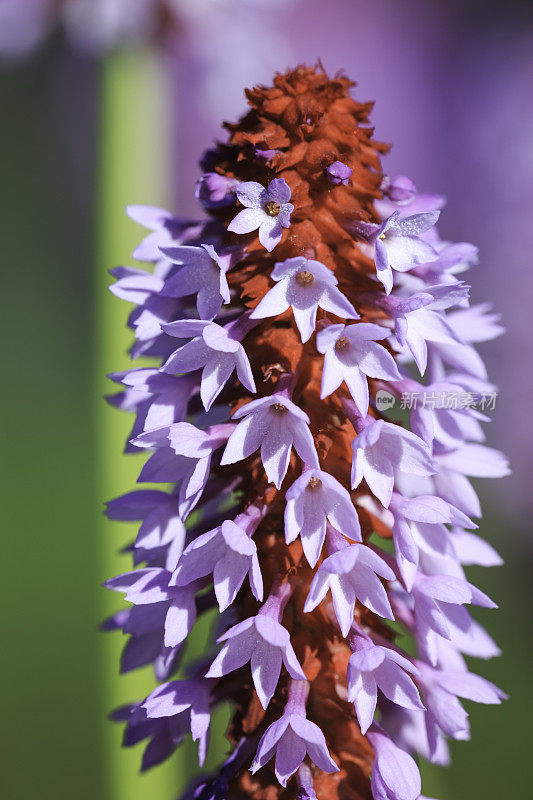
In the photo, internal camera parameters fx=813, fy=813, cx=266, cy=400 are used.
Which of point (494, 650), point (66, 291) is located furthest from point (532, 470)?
point (66, 291)

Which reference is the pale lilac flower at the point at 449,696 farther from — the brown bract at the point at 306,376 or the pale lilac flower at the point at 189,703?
the pale lilac flower at the point at 189,703

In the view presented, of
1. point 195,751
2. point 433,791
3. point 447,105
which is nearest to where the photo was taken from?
point 433,791

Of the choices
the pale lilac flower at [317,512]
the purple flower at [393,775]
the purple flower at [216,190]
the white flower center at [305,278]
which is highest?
the purple flower at [216,190]

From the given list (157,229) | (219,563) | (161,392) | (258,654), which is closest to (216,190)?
(157,229)

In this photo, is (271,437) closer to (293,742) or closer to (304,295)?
(304,295)

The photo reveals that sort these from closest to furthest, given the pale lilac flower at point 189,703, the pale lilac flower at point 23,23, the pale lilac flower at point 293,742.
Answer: the pale lilac flower at point 293,742 → the pale lilac flower at point 189,703 → the pale lilac flower at point 23,23

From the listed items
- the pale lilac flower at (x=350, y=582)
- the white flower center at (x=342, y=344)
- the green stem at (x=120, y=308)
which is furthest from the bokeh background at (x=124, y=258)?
the white flower center at (x=342, y=344)

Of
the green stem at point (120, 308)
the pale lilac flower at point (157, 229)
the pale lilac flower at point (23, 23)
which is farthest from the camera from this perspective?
the pale lilac flower at point (23, 23)

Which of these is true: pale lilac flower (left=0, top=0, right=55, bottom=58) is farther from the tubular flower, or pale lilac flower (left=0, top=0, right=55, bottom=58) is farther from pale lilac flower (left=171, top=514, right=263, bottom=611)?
pale lilac flower (left=171, top=514, right=263, bottom=611)

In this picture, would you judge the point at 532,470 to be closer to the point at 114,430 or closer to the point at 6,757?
the point at 114,430
